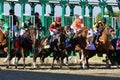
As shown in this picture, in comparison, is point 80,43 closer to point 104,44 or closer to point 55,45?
point 104,44

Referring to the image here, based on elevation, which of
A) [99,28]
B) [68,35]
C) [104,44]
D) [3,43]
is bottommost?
[104,44]

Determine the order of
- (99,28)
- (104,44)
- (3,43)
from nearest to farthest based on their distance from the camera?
1. (3,43)
2. (104,44)
3. (99,28)

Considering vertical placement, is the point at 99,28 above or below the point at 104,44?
above

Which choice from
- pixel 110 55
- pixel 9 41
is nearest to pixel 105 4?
pixel 110 55

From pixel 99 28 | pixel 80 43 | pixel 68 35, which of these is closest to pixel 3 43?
pixel 68 35

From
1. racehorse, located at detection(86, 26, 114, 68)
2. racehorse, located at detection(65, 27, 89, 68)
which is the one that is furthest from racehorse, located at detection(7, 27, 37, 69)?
racehorse, located at detection(86, 26, 114, 68)

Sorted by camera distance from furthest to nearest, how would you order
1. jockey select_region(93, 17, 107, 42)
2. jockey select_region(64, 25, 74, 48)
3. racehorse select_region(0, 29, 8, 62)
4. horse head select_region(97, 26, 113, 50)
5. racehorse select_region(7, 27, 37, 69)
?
jockey select_region(93, 17, 107, 42) → horse head select_region(97, 26, 113, 50) → jockey select_region(64, 25, 74, 48) → racehorse select_region(0, 29, 8, 62) → racehorse select_region(7, 27, 37, 69)

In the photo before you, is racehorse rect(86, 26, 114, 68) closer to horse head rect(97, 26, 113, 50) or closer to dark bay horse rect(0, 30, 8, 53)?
horse head rect(97, 26, 113, 50)

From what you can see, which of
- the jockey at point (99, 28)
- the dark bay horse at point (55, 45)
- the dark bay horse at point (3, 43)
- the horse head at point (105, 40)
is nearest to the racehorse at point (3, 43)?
the dark bay horse at point (3, 43)

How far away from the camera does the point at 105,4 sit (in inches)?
1454

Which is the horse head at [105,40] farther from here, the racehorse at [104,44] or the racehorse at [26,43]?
the racehorse at [26,43]

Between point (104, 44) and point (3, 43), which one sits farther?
point (104, 44)

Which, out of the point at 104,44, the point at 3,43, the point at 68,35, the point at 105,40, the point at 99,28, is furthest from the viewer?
the point at 99,28

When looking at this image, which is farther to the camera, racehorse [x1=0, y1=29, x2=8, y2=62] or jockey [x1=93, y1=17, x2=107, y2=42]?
jockey [x1=93, y1=17, x2=107, y2=42]
